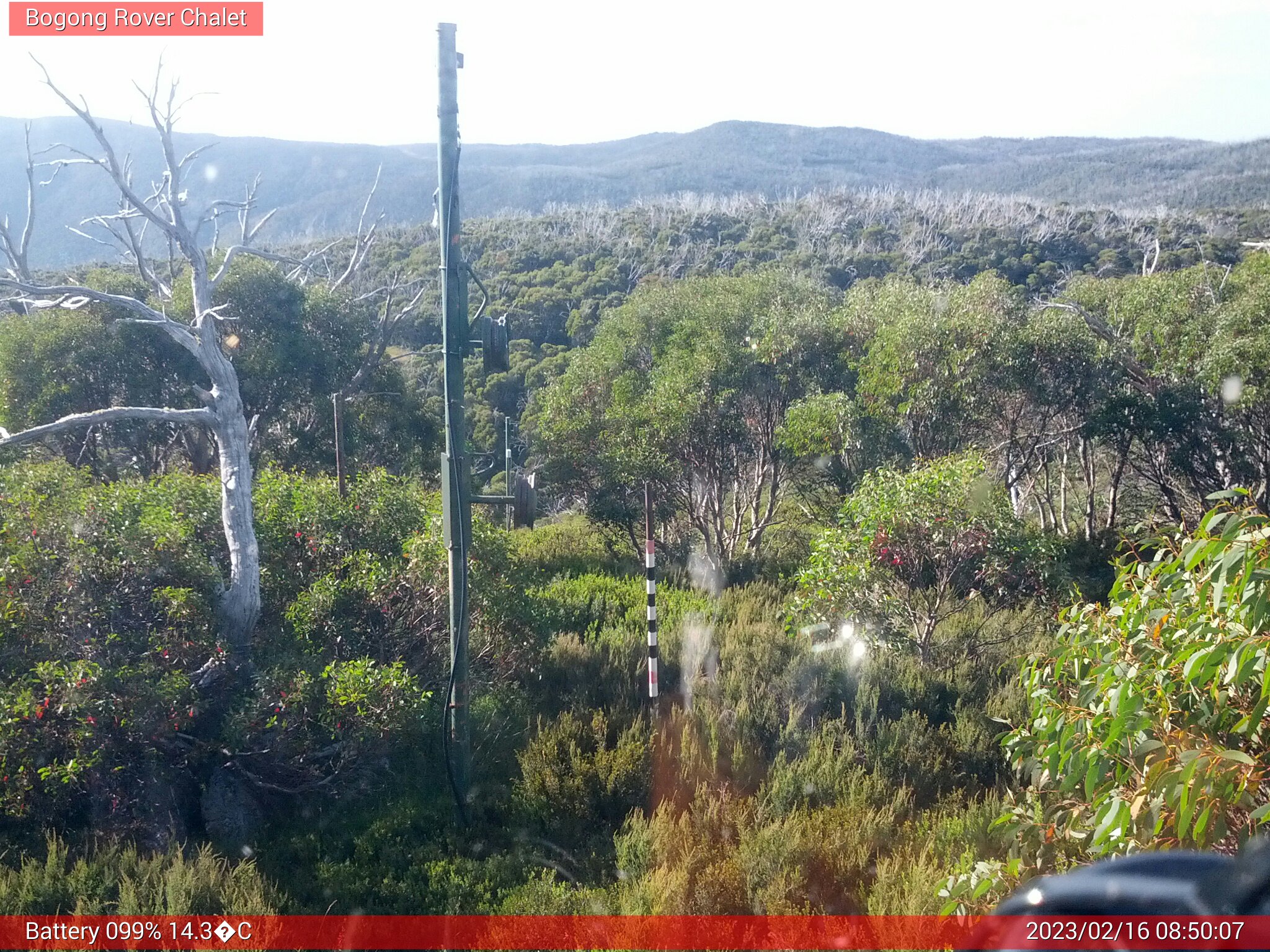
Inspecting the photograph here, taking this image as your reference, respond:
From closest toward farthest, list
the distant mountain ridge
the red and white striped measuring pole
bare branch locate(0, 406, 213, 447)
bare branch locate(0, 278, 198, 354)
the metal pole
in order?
bare branch locate(0, 406, 213, 447)
the metal pole
bare branch locate(0, 278, 198, 354)
the red and white striped measuring pole
the distant mountain ridge

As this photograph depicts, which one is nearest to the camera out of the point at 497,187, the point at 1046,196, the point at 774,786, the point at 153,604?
the point at 774,786

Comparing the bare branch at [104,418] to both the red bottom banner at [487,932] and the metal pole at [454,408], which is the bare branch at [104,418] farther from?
the red bottom banner at [487,932]

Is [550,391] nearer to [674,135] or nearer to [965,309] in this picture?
[965,309]

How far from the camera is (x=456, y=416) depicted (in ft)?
19.4

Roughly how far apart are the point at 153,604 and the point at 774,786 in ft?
14.3

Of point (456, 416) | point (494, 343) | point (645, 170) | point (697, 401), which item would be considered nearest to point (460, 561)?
point (456, 416)

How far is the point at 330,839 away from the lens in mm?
5648

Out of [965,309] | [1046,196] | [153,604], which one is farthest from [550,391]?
[1046,196]

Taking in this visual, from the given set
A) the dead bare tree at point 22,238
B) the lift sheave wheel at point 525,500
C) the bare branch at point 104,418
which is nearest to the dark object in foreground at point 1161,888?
the lift sheave wheel at point 525,500

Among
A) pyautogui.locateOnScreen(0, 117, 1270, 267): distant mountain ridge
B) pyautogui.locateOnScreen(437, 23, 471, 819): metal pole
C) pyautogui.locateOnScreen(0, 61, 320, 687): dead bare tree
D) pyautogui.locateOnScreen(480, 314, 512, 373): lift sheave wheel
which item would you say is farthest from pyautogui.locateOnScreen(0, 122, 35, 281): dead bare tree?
pyautogui.locateOnScreen(0, 117, 1270, 267): distant mountain ridge

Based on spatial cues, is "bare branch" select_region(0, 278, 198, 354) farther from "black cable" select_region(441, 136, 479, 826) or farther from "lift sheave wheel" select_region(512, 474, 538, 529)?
"lift sheave wheel" select_region(512, 474, 538, 529)

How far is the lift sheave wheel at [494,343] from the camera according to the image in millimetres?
6027

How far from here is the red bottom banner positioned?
13.0ft

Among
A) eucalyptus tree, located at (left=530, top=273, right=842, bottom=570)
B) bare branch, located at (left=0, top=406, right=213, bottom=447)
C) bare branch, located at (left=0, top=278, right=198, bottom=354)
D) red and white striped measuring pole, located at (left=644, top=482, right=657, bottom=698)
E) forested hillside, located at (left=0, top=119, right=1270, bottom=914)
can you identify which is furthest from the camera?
eucalyptus tree, located at (left=530, top=273, right=842, bottom=570)
